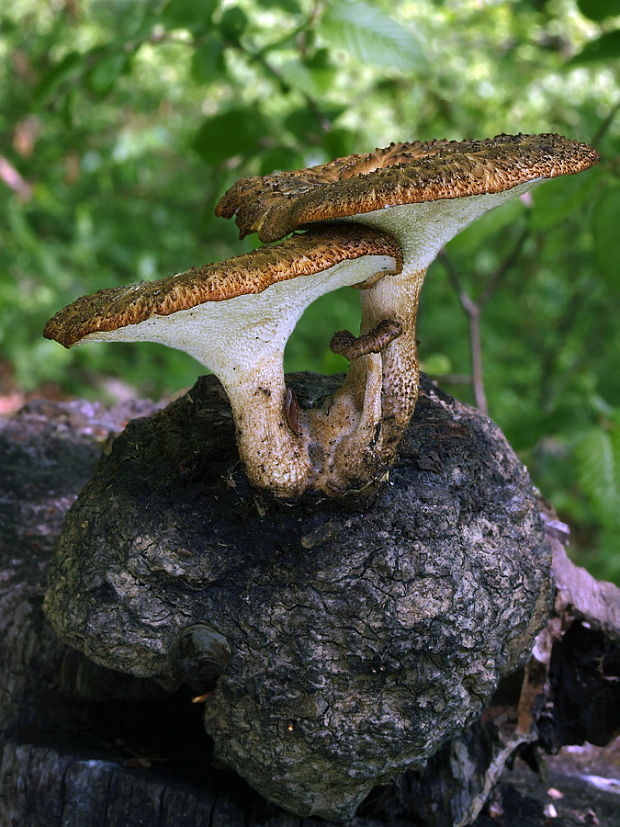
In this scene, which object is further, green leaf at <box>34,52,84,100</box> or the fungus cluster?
green leaf at <box>34,52,84,100</box>

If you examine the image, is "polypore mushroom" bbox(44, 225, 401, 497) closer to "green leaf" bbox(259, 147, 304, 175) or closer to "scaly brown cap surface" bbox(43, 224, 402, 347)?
"scaly brown cap surface" bbox(43, 224, 402, 347)

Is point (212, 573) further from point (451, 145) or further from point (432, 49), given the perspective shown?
point (432, 49)

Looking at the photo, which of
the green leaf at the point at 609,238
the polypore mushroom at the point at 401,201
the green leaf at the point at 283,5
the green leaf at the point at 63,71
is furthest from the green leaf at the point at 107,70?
the green leaf at the point at 609,238

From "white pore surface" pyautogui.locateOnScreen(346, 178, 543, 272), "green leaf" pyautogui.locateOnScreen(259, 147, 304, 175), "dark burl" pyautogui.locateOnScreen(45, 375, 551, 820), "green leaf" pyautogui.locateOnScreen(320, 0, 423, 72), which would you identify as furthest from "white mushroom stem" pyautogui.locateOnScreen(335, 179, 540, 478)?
"green leaf" pyautogui.locateOnScreen(259, 147, 304, 175)

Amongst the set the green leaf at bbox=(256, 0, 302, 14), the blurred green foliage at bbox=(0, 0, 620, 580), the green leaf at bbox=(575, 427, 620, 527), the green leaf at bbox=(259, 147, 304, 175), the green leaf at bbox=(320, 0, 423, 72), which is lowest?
the green leaf at bbox=(575, 427, 620, 527)

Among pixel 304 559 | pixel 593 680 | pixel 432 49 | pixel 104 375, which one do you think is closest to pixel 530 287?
pixel 432 49

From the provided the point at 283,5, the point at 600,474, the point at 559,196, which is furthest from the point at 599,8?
the point at 600,474

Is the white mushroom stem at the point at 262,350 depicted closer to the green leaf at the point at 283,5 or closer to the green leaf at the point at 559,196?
the green leaf at the point at 559,196

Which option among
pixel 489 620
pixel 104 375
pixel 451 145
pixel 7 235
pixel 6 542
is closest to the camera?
pixel 451 145
